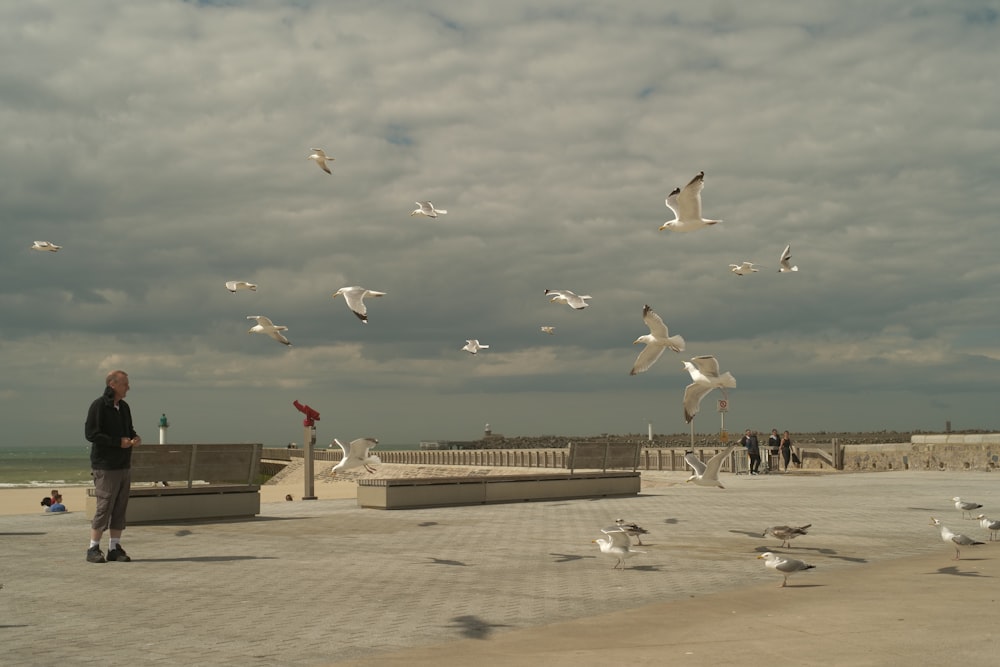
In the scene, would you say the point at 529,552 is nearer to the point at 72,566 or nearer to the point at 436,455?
the point at 72,566

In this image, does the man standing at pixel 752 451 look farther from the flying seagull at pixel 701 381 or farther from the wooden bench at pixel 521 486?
the flying seagull at pixel 701 381

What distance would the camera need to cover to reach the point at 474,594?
8789 mm

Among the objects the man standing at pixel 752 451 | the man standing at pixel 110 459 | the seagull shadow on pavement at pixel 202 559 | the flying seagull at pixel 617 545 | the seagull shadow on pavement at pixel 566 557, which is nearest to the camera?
the flying seagull at pixel 617 545

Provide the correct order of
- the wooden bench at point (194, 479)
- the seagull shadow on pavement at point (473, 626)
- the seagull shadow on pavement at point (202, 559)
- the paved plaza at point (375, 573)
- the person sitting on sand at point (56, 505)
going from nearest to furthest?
1. the paved plaza at point (375, 573)
2. the seagull shadow on pavement at point (473, 626)
3. the seagull shadow on pavement at point (202, 559)
4. the wooden bench at point (194, 479)
5. the person sitting on sand at point (56, 505)

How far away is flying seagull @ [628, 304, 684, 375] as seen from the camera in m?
14.2

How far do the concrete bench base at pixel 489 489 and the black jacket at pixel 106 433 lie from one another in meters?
8.10

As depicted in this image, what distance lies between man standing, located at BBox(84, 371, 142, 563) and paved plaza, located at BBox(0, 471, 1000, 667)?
423 mm

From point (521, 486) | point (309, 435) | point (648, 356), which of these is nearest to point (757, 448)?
point (521, 486)

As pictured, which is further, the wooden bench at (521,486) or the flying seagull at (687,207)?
the wooden bench at (521,486)

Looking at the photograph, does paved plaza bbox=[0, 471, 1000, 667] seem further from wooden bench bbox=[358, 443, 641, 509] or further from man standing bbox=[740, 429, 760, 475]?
man standing bbox=[740, 429, 760, 475]

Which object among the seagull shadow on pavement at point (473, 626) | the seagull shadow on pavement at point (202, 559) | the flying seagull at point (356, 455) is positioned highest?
the flying seagull at point (356, 455)

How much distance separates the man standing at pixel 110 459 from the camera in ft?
35.6

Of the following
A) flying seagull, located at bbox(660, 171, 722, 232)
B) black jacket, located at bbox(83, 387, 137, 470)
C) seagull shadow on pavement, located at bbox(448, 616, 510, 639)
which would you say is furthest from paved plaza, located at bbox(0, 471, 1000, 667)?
flying seagull, located at bbox(660, 171, 722, 232)

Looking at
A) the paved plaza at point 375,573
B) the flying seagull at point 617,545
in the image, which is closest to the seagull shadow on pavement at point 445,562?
the paved plaza at point 375,573
